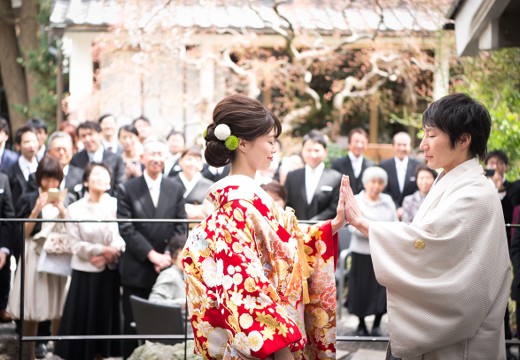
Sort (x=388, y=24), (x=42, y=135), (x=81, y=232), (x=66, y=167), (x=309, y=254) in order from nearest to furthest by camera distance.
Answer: (x=309, y=254) → (x=81, y=232) → (x=66, y=167) → (x=42, y=135) → (x=388, y=24)

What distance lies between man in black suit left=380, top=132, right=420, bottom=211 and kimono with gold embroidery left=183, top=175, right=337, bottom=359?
5.25 m

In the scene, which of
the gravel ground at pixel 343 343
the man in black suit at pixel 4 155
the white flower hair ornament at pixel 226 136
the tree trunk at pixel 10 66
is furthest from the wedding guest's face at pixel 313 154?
the tree trunk at pixel 10 66

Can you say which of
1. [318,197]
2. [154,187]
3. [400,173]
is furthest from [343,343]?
[400,173]

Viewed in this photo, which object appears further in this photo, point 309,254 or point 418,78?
point 418,78

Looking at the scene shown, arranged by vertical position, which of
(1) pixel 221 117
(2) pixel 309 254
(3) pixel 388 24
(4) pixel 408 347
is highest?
(3) pixel 388 24

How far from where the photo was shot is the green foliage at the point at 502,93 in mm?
8672

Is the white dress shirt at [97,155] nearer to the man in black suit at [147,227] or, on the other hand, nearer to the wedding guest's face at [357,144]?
the man in black suit at [147,227]

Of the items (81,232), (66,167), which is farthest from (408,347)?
(66,167)

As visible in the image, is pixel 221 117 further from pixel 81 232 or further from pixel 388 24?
pixel 388 24

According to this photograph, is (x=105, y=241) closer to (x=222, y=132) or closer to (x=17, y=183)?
(x=17, y=183)

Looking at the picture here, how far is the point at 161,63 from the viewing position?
44.4ft

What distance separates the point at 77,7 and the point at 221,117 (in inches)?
468

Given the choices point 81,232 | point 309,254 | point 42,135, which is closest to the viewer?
point 309,254

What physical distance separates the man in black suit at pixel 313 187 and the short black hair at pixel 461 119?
14.6ft
